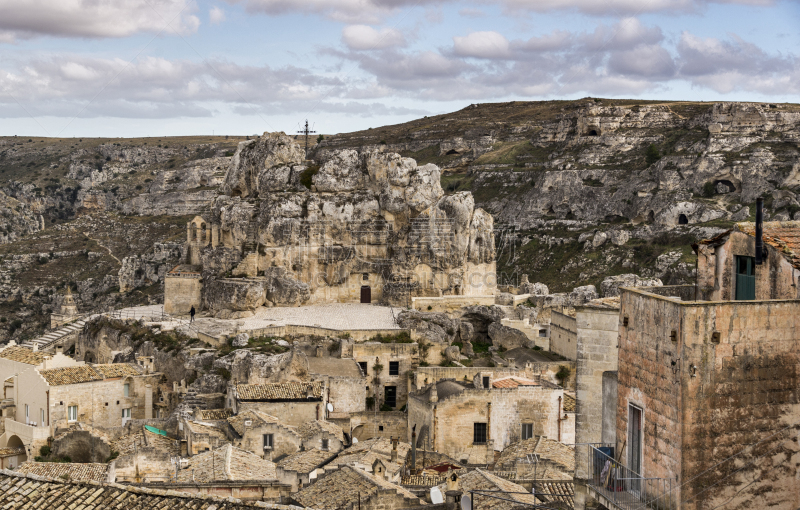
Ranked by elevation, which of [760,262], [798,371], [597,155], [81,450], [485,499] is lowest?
[81,450]

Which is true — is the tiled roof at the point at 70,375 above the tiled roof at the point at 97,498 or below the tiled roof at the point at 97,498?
below

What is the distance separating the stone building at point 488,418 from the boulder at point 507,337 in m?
10.9

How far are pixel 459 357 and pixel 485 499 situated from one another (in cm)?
2323

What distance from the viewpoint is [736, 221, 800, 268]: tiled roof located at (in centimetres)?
1135

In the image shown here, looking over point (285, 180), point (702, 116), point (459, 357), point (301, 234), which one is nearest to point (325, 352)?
point (459, 357)

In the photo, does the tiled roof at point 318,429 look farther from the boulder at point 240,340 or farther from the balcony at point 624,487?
the balcony at point 624,487

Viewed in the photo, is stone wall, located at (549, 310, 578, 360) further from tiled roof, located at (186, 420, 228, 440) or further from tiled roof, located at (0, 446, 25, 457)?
tiled roof, located at (0, 446, 25, 457)

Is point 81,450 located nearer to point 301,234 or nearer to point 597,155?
point 301,234

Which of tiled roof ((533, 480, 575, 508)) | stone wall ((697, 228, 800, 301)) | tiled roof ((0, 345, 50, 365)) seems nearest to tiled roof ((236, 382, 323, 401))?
tiled roof ((0, 345, 50, 365))

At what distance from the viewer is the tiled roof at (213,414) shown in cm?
3183

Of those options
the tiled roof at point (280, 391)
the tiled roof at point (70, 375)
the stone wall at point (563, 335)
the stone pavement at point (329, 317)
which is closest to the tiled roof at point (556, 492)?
the tiled roof at point (280, 391)

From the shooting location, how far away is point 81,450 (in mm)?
31266

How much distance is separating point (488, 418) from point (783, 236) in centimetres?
2248

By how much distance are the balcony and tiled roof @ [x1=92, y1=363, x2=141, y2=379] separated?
2934 centimetres
